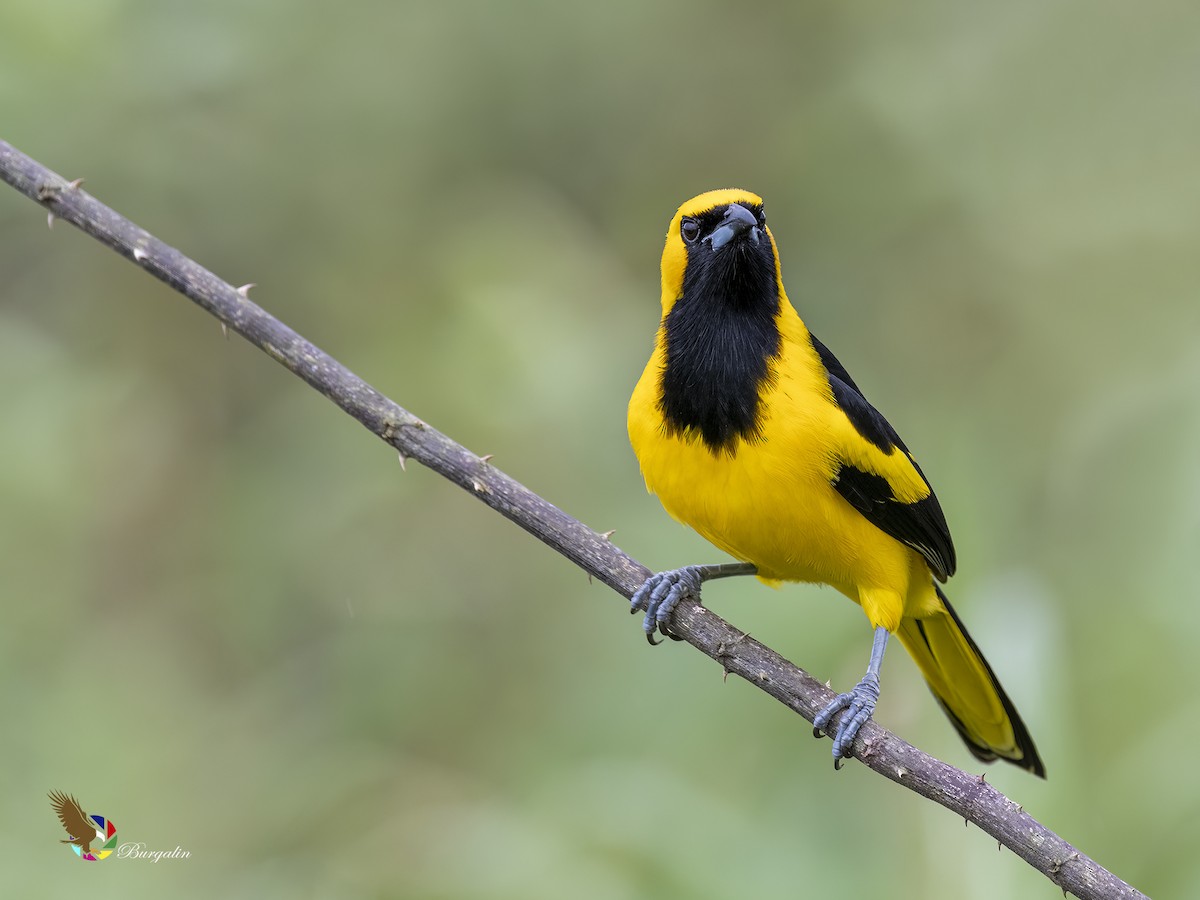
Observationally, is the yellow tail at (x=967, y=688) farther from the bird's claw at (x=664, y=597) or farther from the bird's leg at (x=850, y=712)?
the bird's claw at (x=664, y=597)

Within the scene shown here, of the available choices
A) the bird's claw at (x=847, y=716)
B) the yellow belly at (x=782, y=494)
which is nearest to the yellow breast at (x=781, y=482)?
the yellow belly at (x=782, y=494)

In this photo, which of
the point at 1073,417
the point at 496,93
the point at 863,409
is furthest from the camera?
the point at 496,93

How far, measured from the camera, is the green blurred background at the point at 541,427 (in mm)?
4441

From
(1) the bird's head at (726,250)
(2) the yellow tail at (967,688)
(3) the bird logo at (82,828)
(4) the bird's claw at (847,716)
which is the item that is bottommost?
(3) the bird logo at (82,828)

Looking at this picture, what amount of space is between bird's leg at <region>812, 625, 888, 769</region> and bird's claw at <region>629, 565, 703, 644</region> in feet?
1.77

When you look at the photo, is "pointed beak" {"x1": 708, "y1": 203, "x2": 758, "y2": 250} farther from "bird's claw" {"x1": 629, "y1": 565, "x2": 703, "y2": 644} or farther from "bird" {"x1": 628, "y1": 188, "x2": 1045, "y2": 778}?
"bird's claw" {"x1": 629, "y1": 565, "x2": 703, "y2": 644}

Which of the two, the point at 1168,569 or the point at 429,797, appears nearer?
the point at 1168,569

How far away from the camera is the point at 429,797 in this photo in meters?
6.06

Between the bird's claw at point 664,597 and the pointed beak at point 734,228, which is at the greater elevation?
the pointed beak at point 734,228

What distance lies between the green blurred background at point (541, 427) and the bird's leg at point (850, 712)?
33 centimetres

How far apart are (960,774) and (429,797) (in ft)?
11.4

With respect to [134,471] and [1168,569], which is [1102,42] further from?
[134,471]

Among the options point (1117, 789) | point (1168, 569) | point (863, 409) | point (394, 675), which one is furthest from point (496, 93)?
point (1117, 789)

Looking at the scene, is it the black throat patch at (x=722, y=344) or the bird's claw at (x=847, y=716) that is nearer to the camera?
the bird's claw at (x=847, y=716)
